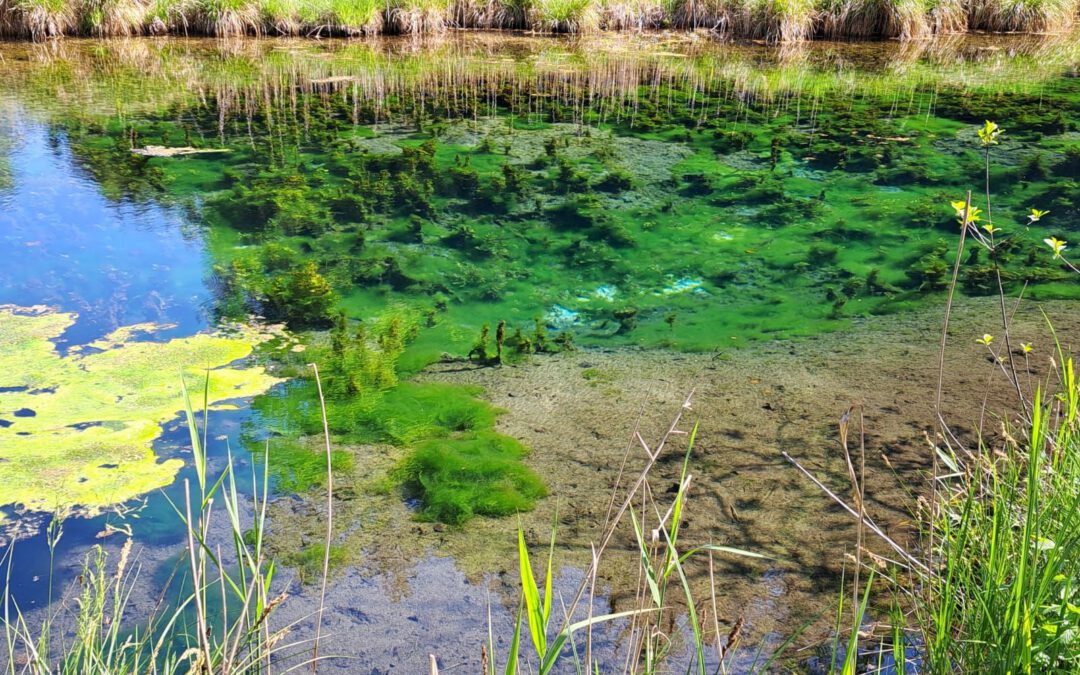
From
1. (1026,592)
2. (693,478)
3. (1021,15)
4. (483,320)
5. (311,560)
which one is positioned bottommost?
(311,560)

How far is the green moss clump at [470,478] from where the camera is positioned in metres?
2.97

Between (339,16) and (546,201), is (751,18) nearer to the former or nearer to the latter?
(339,16)

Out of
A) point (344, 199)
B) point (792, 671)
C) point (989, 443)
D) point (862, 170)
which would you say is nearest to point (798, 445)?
point (989, 443)

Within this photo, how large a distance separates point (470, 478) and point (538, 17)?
1239 centimetres

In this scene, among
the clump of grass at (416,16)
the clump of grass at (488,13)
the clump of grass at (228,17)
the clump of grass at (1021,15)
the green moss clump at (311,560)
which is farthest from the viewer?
the clump of grass at (1021,15)

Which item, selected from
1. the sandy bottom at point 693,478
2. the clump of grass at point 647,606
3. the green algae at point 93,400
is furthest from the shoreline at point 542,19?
the clump of grass at point 647,606

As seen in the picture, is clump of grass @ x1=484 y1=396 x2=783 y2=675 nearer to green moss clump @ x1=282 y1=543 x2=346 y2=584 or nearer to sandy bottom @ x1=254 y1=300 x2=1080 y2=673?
sandy bottom @ x1=254 y1=300 x2=1080 y2=673

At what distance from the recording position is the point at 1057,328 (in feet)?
14.4

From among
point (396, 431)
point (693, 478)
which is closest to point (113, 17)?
point (396, 431)

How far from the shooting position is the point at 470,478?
3141 mm

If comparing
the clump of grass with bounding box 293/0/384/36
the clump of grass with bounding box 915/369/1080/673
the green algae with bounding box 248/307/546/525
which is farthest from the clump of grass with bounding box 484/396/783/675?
the clump of grass with bounding box 293/0/384/36

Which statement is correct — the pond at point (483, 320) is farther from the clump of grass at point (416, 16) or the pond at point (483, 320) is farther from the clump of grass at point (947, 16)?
the clump of grass at point (947, 16)

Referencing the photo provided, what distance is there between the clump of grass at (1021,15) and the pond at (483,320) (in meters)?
7.02

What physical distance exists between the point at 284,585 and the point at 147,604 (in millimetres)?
366
